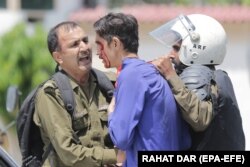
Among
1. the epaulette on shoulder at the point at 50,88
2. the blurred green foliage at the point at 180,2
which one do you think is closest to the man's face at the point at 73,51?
the epaulette on shoulder at the point at 50,88

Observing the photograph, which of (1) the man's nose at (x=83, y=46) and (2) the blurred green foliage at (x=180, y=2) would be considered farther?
(2) the blurred green foliage at (x=180, y=2)

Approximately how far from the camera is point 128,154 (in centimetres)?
414

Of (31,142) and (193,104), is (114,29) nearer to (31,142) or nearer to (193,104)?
(193,104)

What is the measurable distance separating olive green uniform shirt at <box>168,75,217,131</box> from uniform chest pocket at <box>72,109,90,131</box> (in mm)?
749

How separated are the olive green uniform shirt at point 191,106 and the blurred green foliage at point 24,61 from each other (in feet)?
42.4

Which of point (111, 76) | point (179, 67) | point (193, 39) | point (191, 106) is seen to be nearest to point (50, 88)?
point (111, 76)

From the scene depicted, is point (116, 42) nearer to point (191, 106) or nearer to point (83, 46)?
point (191, 106)

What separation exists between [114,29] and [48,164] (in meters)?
0.90

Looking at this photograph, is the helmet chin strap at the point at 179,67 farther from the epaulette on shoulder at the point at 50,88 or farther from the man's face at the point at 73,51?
the epaulette on shoulder at the point at 50,88

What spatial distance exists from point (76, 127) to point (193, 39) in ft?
2.62

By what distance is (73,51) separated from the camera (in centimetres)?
476

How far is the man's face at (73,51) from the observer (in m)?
4.75

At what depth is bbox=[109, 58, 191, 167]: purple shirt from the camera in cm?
402

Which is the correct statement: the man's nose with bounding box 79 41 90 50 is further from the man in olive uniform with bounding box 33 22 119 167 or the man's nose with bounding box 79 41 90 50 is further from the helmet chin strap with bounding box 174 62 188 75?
the helmet chin strap with bounding box 174 62 188 75
